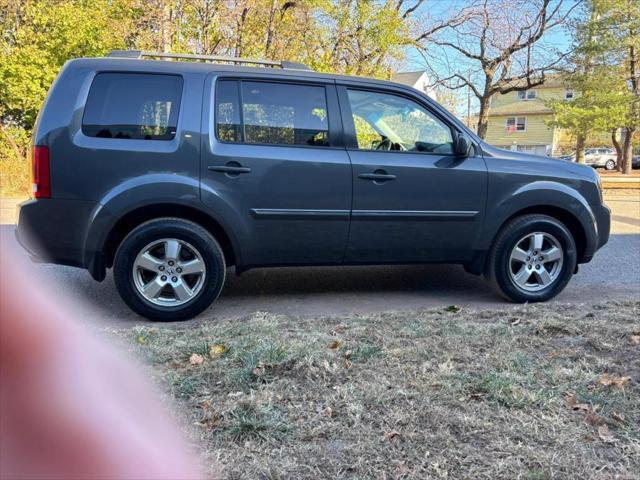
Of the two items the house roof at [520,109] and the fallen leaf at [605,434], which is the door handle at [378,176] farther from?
the house roof at [520,109]

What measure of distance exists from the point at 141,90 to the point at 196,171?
2.48 feet

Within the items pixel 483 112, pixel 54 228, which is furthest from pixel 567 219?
pixel 483 112

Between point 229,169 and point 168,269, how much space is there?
90cm

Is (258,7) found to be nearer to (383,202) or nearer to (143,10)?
(143,10)

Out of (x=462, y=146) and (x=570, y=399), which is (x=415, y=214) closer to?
(x=462, y=146)

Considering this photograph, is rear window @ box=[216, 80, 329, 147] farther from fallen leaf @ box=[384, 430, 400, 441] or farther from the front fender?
fallen leaf @ box=[384, 430, 400, 441]

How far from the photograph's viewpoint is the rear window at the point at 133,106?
153 inches

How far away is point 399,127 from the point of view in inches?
183

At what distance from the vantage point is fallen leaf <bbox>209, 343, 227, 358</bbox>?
3072mm

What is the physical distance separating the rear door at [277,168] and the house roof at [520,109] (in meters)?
44.2

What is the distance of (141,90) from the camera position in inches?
158

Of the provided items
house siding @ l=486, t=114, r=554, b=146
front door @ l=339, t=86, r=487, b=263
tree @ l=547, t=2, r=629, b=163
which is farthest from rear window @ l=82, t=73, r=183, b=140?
house siding @ l=486, t=114, r=554, b=146

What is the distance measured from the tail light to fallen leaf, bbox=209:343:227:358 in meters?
1.77

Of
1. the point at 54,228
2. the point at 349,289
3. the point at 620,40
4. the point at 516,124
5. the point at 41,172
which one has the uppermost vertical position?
the point at 620,40
